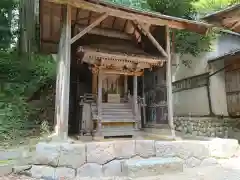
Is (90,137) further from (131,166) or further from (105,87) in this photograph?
(131,166)

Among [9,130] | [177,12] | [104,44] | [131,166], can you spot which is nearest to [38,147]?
[131,166]

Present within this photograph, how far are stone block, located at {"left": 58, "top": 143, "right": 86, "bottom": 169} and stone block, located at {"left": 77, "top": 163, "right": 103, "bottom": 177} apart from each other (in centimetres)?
11

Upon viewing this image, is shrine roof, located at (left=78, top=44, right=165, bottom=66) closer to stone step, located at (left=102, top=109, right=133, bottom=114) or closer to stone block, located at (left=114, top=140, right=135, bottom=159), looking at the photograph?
stone step, located at (left=102, top=109, right=133, bottom=114)

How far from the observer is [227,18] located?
3531 millimetres

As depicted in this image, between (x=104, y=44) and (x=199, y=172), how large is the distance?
493 cm

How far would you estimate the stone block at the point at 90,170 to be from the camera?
207 inches

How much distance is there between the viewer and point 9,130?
7.88 metres

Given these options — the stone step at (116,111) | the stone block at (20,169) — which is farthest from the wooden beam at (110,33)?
the stone block at (20,169)

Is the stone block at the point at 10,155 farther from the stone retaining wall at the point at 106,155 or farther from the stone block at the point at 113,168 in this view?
the stone block at the point at 113,168

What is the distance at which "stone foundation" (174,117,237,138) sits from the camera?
1077 centimetres

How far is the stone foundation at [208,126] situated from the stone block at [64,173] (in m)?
7.86

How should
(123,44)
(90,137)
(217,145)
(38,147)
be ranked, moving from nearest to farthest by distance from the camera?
(38,147)
(217,145)
(90,137)
(123,44)

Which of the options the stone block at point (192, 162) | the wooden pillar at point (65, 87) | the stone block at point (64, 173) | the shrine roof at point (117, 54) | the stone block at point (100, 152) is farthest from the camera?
the shrine roof at point (117, 54)

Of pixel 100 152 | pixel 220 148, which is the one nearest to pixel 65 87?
pixel 100 152
